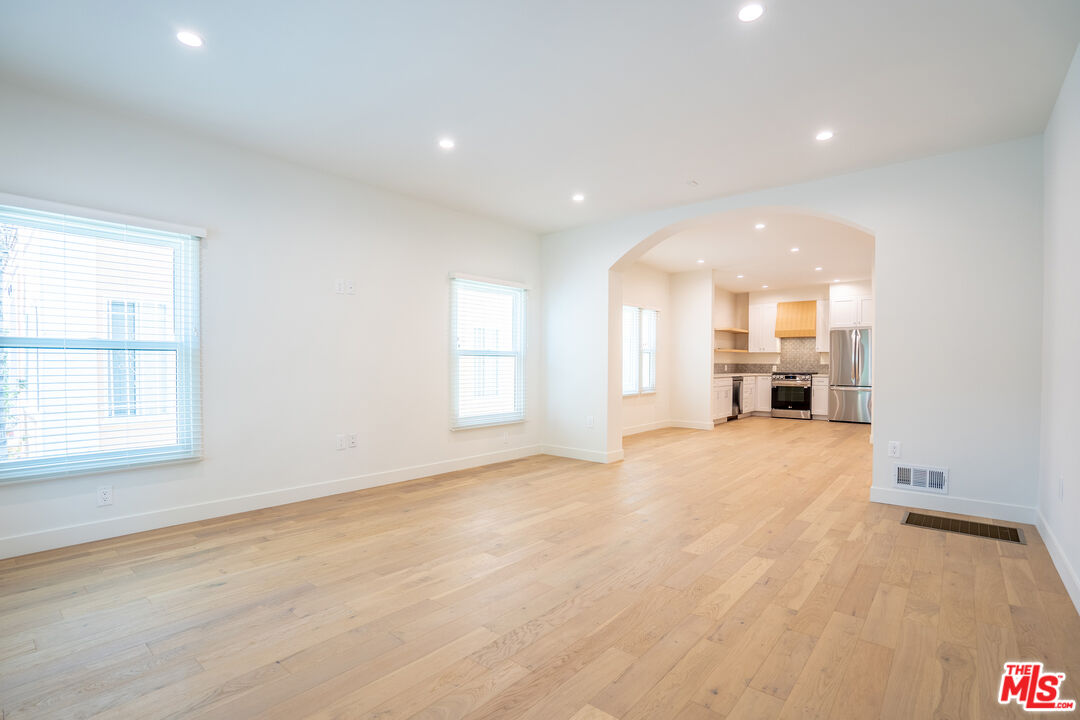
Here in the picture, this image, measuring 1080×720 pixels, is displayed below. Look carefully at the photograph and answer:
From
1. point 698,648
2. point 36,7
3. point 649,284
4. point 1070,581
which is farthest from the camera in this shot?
point 649,284

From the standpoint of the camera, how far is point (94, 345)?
10.1 feet

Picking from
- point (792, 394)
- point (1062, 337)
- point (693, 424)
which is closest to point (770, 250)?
point (693, 424)

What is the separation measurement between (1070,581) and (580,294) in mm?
4348

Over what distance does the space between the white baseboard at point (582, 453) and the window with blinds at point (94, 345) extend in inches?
142

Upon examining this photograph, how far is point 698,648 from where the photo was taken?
1945 millimetres

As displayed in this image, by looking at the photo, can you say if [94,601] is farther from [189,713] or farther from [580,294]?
[580,294]

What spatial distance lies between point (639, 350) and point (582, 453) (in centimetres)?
275

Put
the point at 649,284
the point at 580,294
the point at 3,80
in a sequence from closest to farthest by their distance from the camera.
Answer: the point at 3,80 → the point at 580,294 → the point at 649,284

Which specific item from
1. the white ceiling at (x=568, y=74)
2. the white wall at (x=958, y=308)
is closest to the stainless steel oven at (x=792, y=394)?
the white wall at (x=958, y=308)

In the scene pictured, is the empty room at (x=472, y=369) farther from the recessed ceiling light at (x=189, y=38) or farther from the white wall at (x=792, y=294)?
the white wall at (x=792, y=294)

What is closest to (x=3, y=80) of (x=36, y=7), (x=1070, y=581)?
(x=36, y=7)

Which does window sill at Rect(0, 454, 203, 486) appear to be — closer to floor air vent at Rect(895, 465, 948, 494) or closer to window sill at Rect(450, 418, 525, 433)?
window sill at Rect(450, 418, 525, 433)

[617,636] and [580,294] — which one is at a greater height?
[580,294]

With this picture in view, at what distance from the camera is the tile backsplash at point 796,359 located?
1028cm
